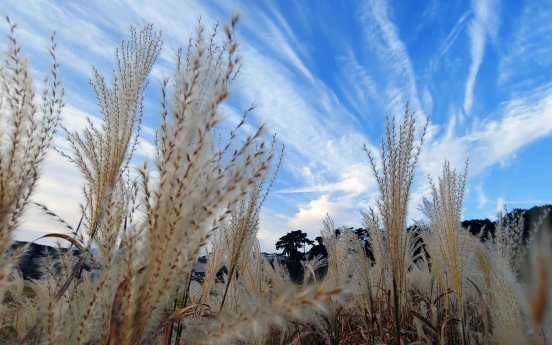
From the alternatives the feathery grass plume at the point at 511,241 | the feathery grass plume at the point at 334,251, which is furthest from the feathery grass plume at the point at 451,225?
the feathery grass plume at the point at 334,251

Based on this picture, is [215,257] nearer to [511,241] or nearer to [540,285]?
[540,285]

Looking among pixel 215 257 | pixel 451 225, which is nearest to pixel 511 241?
pixel 451 225

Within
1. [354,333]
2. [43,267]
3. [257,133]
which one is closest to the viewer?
[257,133]

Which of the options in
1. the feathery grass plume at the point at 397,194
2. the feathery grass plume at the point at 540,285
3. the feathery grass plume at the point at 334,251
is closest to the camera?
the feathery grass plume at the point at 540,285

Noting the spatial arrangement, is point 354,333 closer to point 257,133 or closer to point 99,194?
point 99,194

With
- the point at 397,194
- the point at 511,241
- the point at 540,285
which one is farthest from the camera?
the point at 511,241

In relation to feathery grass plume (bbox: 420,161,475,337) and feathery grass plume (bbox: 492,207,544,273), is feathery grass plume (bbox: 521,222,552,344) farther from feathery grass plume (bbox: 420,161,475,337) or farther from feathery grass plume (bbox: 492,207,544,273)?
feathery grass plume (bbox: 492,207,544,273)

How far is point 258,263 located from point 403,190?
8.45ft

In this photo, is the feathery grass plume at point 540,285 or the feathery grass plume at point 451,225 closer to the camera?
the feathery grass plume at point 540,285

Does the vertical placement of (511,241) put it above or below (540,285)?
above

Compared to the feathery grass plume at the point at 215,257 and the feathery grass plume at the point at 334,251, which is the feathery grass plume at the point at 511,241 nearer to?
the feathery grass plume at the point at 334,251

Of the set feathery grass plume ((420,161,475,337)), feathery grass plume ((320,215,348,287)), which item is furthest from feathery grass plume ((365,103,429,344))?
feathery grass plume ((320,215,348,287))

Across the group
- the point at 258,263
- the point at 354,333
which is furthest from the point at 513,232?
the point at 258,263

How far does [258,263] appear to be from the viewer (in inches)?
177
